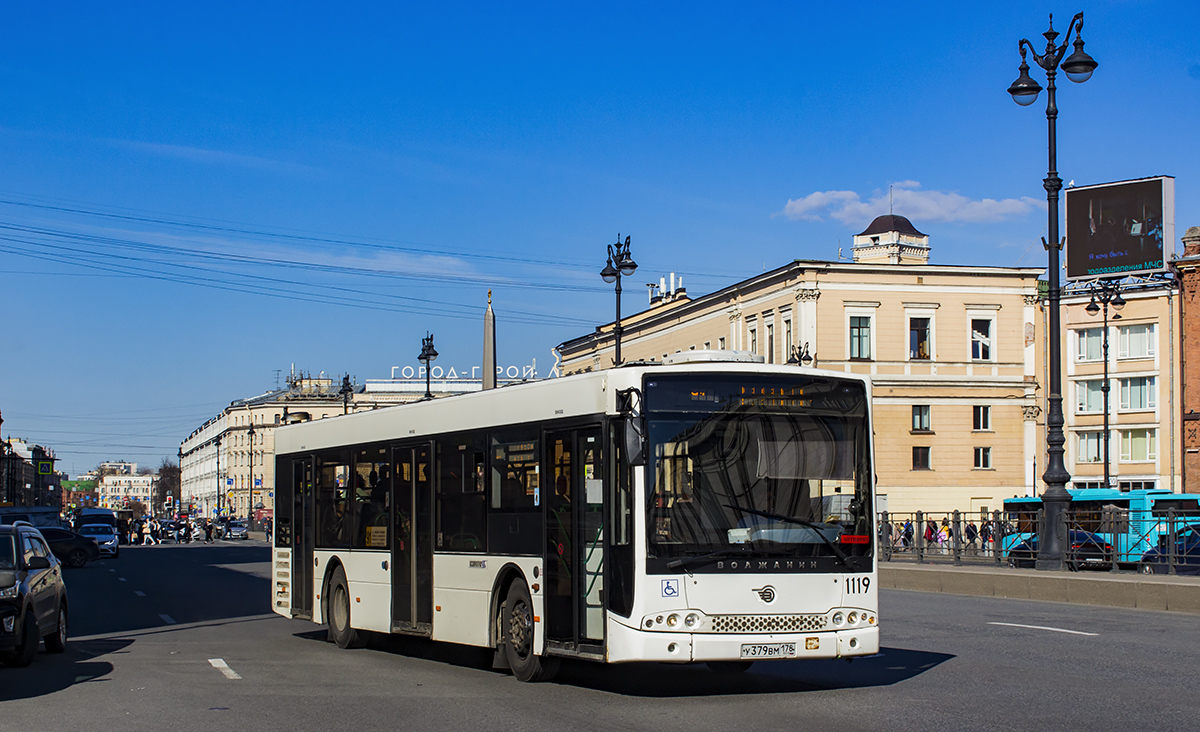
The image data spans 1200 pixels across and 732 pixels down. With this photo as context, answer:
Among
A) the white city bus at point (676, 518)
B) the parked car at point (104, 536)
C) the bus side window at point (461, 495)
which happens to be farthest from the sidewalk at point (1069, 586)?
the parked car at point (104, 536)

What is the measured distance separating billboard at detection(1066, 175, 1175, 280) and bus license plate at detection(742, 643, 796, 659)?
59174 millimetres

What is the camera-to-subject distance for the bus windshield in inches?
438

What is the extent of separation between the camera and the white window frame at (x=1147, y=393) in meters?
81.1

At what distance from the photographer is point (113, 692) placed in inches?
485

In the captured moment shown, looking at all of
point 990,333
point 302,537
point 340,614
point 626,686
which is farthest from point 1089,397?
point 626,686

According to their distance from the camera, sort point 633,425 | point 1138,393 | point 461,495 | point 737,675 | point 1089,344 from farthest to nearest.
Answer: point 1089,344 → point 1138,393 → point 461,495 → point 737,675 → point 633,425

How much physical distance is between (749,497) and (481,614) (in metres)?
3.55

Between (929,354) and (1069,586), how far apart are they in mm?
48877

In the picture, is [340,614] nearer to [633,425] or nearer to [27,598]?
[27,598]

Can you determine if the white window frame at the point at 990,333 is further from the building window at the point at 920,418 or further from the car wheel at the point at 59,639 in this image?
the car wheel at the point at 59,639

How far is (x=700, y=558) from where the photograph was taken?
36.4 feet

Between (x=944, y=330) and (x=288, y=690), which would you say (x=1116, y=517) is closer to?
(x=288, y=690)

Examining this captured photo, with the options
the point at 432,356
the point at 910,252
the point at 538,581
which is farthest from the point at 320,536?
the point at 910,252

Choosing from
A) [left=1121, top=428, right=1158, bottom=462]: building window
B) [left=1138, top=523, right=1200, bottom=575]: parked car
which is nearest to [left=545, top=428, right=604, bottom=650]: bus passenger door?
[left=1138, top=523, right=1200, bottom=575]: parked car
